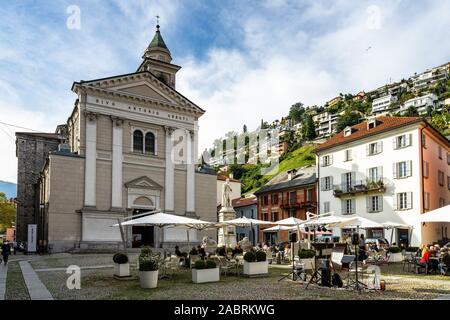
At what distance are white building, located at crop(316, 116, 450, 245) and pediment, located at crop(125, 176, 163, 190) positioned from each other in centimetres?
1703

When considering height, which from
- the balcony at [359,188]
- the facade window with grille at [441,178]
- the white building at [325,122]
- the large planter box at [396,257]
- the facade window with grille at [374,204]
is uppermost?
the white building at [325,122]

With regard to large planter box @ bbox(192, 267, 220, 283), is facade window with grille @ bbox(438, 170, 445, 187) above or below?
above

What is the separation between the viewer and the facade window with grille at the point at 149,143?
39875mm

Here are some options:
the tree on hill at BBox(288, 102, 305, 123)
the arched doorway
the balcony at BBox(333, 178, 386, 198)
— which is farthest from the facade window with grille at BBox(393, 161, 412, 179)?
the tree on hill at BBox(288, 102, 305, 123)

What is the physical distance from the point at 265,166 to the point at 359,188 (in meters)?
73.0

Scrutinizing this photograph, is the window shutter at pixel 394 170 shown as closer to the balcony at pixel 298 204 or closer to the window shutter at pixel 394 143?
the window shutter at pixel 394 143

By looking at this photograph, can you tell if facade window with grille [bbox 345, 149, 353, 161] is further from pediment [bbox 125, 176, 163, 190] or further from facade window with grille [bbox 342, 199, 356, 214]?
pediment [bbox 125, 176, 163, 190]

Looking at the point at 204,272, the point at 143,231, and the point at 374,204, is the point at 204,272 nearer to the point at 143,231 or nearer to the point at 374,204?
the point at 143,231

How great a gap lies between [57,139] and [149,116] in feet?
67.9

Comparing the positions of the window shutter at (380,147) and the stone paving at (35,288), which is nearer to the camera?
the stone paving at (35,288)

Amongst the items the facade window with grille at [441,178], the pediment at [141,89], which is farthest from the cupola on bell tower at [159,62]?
the facade window with grille at [441,178]

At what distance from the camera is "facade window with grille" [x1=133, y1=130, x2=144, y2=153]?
3925cm

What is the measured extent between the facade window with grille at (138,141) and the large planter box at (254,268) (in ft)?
80.9
